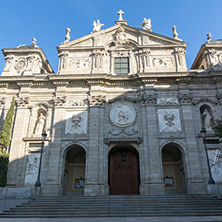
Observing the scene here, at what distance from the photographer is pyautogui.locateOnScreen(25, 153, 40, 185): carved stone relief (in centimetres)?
1927

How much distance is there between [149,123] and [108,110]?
13.4 ft

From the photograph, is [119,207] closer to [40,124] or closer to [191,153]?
[191,153]

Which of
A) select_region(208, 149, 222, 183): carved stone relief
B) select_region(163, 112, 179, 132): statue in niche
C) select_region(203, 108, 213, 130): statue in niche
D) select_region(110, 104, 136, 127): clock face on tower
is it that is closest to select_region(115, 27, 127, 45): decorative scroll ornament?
select_region(110, 104, 136, 127): clock face on tower

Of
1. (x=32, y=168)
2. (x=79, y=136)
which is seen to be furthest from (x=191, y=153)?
(x=32, y=168)

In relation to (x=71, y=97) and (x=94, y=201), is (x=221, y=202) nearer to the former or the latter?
(x=94, y=201)

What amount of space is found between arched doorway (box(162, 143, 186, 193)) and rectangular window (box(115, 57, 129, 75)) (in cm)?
865

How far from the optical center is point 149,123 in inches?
807

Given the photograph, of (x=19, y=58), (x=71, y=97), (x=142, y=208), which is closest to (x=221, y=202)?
(x=142, y=208)

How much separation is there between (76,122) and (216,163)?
12.8 m

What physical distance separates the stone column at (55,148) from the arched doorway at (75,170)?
1.56 m

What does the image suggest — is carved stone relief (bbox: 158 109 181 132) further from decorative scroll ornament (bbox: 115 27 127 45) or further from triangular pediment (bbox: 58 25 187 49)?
decorative scroll ornament (bbox: 115 27 127 45)

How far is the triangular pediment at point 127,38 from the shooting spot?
78.4 ft

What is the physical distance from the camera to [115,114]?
841 inches

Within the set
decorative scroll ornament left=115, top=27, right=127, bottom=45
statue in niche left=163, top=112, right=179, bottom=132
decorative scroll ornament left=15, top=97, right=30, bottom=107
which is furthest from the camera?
decorative scroll ornament left=115, top=27, right=127, bottom=45
